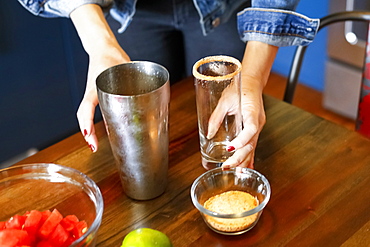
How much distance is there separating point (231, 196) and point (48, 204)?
0.32 m

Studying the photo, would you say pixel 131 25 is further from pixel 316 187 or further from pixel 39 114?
pixel 316 187

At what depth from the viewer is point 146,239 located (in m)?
0.69

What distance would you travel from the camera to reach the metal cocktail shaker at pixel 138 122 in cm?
76

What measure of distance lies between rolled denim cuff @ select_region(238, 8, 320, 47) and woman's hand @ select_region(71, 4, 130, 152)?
29 cm

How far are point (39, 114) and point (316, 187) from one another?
147 centimetres

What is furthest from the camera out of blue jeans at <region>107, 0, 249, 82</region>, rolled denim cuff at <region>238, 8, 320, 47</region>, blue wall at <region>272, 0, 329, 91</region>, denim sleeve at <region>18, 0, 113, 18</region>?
blue wall at <region>272, 0, 329, 91</region>

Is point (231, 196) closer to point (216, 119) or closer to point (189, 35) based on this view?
point (216, 119)

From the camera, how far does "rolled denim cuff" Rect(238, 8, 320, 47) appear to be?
1018 mm

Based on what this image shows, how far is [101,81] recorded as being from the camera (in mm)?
829

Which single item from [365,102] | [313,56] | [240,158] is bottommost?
[313,56]

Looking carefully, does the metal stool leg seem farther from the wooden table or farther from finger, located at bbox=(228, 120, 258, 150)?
finger, located at bbox=(228, 120, 258, 150)

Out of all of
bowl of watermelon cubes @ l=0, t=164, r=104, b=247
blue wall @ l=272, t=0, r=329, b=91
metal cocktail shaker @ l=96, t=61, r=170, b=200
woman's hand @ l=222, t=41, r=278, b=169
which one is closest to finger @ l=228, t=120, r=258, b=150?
woman's hand @ l=222, t=41, r=278, b=169

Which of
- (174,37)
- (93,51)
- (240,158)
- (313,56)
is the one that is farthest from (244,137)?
(313,56)

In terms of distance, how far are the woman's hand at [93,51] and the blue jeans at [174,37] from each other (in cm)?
30
